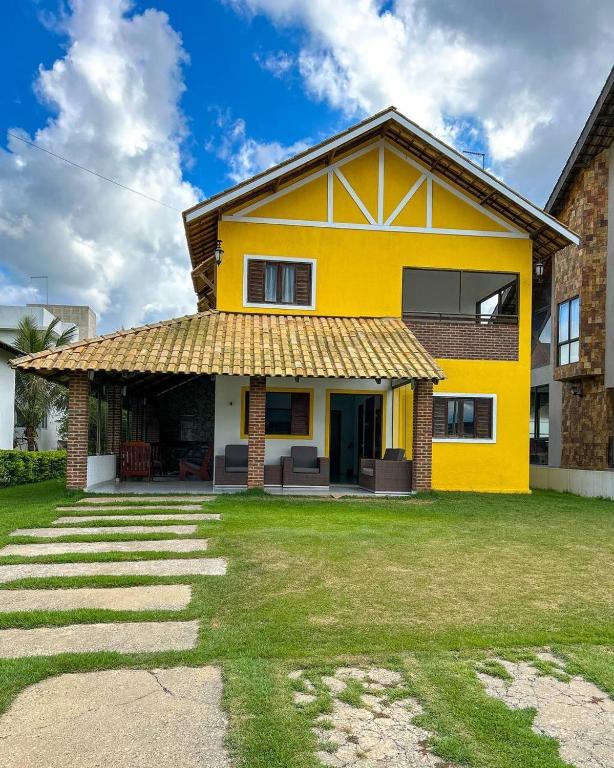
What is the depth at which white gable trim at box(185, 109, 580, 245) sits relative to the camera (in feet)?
49.0

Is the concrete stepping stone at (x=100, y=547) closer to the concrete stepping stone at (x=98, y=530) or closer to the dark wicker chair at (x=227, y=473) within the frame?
the concrete stepping stone at (x=98, y=530)

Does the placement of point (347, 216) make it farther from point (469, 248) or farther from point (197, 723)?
point (197, 723)

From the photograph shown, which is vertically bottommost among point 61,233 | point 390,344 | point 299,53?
point 390,344

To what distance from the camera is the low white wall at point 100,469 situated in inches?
553

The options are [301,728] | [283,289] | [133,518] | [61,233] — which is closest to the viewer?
[301,728]

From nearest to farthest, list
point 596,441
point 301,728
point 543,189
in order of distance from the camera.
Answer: point 301,728 < point 596,441 < point 543,189

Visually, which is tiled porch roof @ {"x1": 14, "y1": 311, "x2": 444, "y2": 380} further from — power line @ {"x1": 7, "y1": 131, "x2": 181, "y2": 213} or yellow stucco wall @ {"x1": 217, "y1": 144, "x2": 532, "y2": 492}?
power line @ {"x1": 7, "y1": 131, "x2": 181, "y2": 213}

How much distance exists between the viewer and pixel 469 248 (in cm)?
1652

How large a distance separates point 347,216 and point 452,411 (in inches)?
227

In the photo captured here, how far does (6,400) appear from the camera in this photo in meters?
21.0

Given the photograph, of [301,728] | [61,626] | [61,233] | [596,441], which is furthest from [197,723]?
[61,233]

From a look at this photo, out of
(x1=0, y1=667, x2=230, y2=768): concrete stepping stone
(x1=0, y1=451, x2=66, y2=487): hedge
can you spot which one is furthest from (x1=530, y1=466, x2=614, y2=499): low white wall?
(x1=0, y1=451, x2=66, y2=487): hedge

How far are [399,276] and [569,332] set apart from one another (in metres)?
6.91

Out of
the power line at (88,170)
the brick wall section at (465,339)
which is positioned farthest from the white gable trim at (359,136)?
the brick wall section at (465,339)
